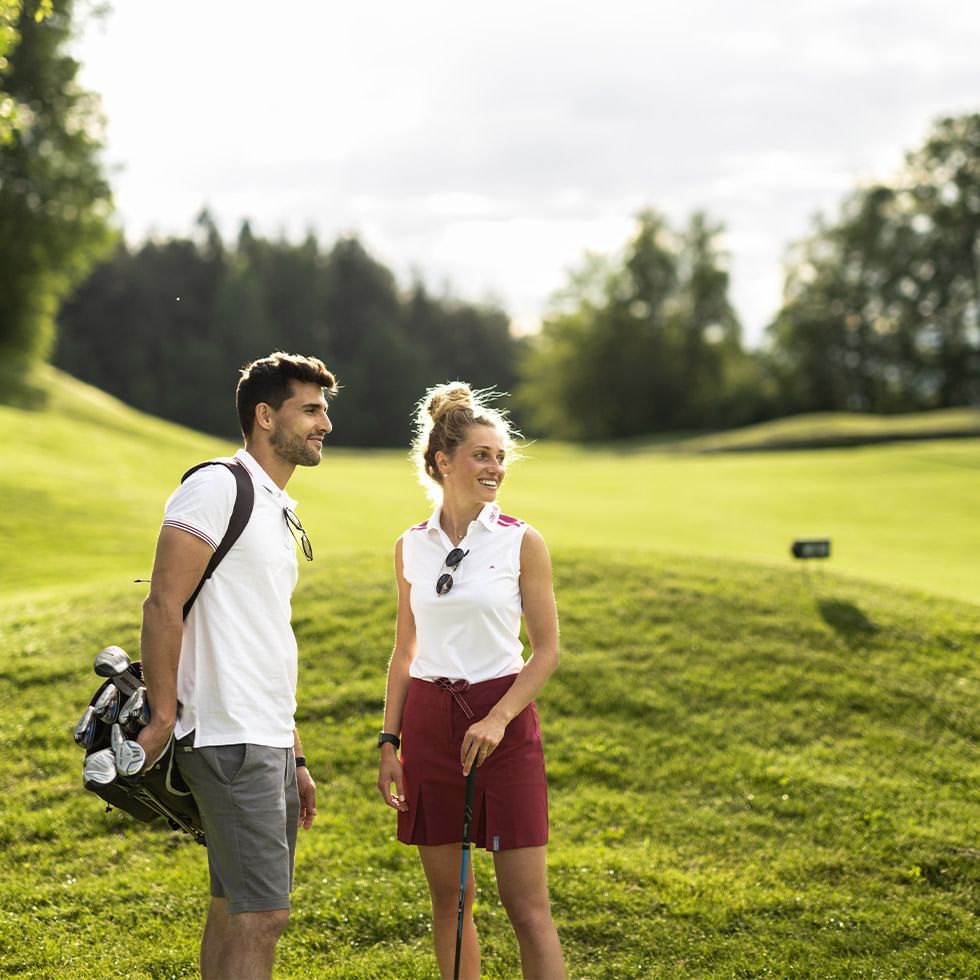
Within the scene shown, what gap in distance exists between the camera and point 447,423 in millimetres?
4137

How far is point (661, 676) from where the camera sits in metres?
8.52

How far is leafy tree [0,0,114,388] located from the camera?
38750 millimetres

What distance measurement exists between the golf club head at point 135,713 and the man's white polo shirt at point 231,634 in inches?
4.8

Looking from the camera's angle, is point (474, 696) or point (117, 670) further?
point (474, 696)

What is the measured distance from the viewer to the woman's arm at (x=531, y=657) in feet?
12.2

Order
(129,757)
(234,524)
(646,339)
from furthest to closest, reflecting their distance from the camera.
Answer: (646,339) < (234,524) < (129,757)

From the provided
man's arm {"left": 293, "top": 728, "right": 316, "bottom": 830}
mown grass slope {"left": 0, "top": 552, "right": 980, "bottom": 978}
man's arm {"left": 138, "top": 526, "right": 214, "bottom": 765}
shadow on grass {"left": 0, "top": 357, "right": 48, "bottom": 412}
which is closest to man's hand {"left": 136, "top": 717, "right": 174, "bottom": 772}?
man's arm {"left": 138, "top": 526, "right": 214, "bottom": 765}

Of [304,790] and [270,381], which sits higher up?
[270,381]

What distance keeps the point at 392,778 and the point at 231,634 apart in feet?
3.20

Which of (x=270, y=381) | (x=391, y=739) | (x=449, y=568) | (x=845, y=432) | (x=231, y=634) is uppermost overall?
(x=270, y=381)

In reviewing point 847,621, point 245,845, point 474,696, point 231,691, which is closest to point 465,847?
point 474,696

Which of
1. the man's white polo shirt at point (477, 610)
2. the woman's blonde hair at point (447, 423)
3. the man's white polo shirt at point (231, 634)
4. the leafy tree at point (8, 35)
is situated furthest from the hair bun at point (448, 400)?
the leafy tree at point (8, 35)

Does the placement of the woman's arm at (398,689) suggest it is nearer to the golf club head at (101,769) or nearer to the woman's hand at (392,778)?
the woman's hand at (392,778)

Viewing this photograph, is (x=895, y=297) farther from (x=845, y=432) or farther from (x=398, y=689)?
A: (x=398, y=689)
